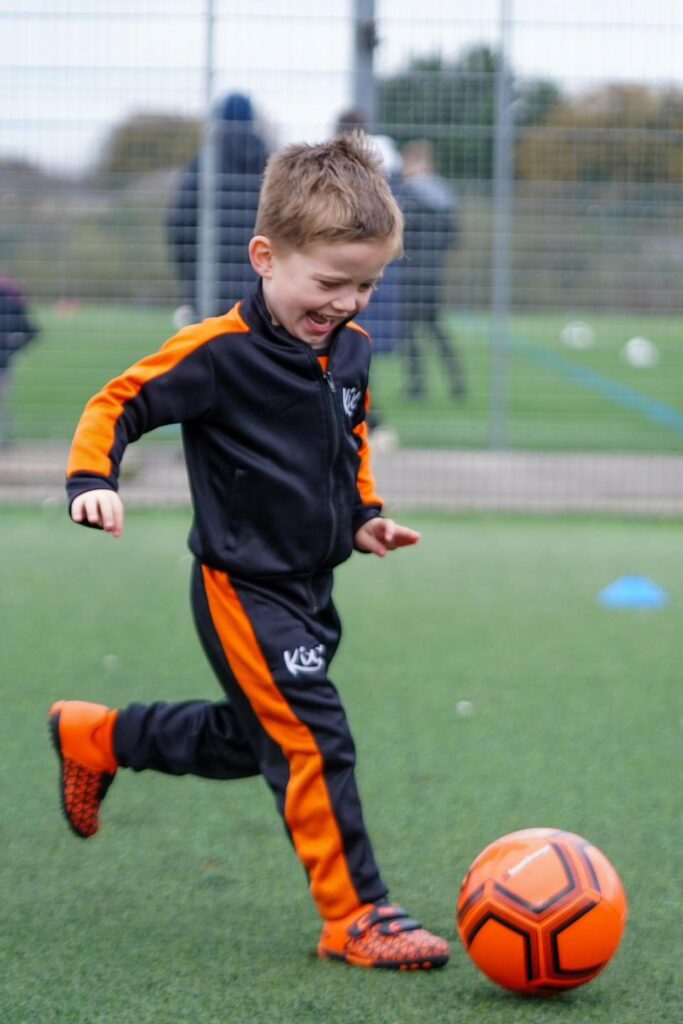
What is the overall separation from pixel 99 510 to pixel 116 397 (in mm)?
237

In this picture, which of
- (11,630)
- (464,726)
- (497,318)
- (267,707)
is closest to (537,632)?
(464,726)

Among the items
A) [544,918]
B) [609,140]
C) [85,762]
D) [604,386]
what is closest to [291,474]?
[85,762]

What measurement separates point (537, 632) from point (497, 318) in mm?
4040

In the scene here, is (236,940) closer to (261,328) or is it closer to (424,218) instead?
(261,328)

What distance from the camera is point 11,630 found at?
549 centimetres

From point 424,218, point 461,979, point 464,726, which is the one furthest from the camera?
point 424,218

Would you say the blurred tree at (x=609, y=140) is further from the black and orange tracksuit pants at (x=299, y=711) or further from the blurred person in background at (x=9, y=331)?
the black and orange tracksuit pants at (x=299, y=711)

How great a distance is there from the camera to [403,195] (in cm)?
895

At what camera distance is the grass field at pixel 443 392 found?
9.11 metres

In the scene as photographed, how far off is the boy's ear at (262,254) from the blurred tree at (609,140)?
614 centimetres

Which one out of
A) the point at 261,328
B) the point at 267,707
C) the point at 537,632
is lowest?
the point at 537,632

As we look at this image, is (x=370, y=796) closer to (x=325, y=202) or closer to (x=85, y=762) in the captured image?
(x=85, y=762)

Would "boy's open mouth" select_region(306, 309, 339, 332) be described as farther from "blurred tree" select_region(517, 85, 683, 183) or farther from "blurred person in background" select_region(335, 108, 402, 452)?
"blurred tree" select_region(517, 85, 683, 183)

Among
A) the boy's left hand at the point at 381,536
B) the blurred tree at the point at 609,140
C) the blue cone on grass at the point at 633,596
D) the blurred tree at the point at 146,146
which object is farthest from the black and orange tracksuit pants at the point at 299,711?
the blurred tree at the point at 609,140
